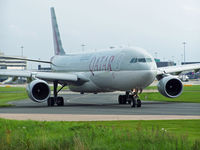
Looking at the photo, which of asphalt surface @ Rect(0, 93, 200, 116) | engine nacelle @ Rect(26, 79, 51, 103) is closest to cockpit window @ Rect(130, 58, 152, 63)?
asphalt surface @ Rect(0, 93, 200, 116)

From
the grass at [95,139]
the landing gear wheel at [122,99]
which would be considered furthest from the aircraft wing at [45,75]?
the grass at [95,139]

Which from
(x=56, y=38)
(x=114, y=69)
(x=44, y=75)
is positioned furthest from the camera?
(x=56, y=38)

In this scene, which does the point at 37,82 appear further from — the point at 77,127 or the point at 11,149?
the point at 11,149

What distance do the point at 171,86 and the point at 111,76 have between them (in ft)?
15.7

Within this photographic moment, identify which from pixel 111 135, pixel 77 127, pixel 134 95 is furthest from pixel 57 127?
pixel 134 95

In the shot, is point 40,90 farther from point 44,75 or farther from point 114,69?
point 114,69

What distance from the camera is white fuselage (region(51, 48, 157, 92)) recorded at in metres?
32.9

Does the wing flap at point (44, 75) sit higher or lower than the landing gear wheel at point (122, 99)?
higher

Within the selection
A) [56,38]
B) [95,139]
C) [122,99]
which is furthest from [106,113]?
[56,38]

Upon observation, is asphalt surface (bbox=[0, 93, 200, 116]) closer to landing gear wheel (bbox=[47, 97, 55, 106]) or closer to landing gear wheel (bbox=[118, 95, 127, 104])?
landing gear wheel (bbox=[47, 97, 55, 106])

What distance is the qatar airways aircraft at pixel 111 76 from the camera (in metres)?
33.3

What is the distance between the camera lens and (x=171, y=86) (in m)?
37.2

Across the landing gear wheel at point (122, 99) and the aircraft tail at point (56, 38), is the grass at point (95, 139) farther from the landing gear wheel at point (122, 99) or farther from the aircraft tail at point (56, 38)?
the aircraft tail at point (56, 38)

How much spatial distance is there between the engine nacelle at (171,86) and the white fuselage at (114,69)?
9.77 feet
